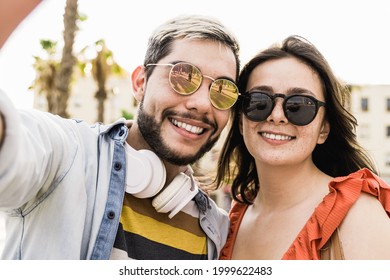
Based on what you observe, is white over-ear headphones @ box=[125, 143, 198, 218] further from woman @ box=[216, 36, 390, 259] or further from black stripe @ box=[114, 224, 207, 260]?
woman @ box=[216, 36, 390, 259]

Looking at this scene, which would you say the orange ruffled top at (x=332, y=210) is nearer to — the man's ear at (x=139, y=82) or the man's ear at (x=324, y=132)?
the man's ear at (x=324, y=132)

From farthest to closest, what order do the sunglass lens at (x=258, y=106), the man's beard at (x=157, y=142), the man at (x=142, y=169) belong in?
the sunglass lens at (x=258, y=106) < the man's beard at (x=157, y=142) < the man at (x=142, y=169)

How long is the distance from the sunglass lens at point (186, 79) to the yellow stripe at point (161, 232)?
46cm

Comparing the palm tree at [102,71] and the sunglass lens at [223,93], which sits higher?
the sunglass lens at [223,93]

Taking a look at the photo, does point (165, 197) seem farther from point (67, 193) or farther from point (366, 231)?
point (366, 231)

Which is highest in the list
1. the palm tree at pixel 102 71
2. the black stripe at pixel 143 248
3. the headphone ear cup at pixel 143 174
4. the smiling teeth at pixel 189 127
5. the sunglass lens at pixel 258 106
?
the sunglass lens at pixel 258 106

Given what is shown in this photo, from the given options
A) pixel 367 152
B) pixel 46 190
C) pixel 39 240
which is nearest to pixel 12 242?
pixel 39 240

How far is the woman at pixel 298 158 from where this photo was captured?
67.8 inches

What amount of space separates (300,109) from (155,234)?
2.37ft

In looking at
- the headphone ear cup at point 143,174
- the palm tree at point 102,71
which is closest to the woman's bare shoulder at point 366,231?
the headphone ear cup at point 143,174

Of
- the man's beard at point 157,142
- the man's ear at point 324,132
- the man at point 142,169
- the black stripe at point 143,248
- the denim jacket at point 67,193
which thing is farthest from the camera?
the man's ear at point 324,132

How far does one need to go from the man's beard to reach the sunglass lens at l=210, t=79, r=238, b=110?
0.17 m

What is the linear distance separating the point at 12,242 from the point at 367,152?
150 cm
